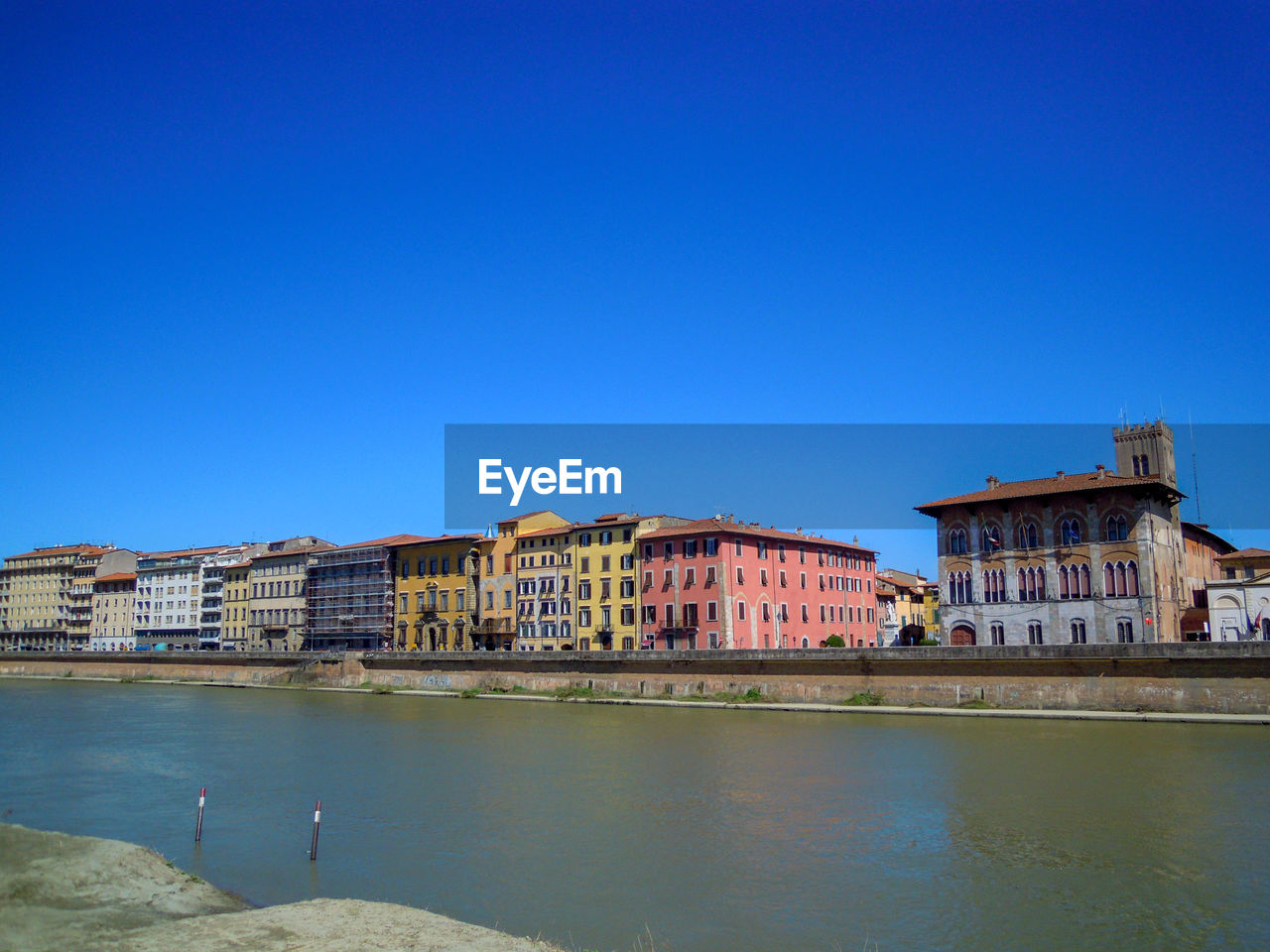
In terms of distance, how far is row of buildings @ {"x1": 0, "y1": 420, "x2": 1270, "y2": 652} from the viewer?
50.8 metres

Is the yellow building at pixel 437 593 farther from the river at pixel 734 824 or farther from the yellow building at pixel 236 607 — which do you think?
the river at pixel 734 824

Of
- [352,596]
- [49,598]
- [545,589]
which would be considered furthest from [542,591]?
[49,598]

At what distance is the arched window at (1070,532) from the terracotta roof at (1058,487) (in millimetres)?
1589

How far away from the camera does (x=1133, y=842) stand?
66.3 ft

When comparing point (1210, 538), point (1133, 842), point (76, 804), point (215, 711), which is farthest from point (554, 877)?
point (1210, 538)

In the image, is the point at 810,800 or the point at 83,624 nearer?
the point at 810,800

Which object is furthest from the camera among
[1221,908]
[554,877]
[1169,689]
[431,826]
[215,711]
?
[215,711]

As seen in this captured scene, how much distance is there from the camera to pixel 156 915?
14188 mm

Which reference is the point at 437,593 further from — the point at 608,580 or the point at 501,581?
the point at 608,580

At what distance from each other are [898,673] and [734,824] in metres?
26.2

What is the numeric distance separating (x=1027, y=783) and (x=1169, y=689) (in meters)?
16.7

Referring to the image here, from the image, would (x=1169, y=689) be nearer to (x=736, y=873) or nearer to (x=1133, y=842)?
(x=1133, y=842)

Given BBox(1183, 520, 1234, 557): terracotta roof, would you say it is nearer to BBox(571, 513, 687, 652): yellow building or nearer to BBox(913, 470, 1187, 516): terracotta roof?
BBox(913, 470, 1187, 516): terracotta roof

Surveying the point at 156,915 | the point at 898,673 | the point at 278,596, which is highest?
the point at 278,596
